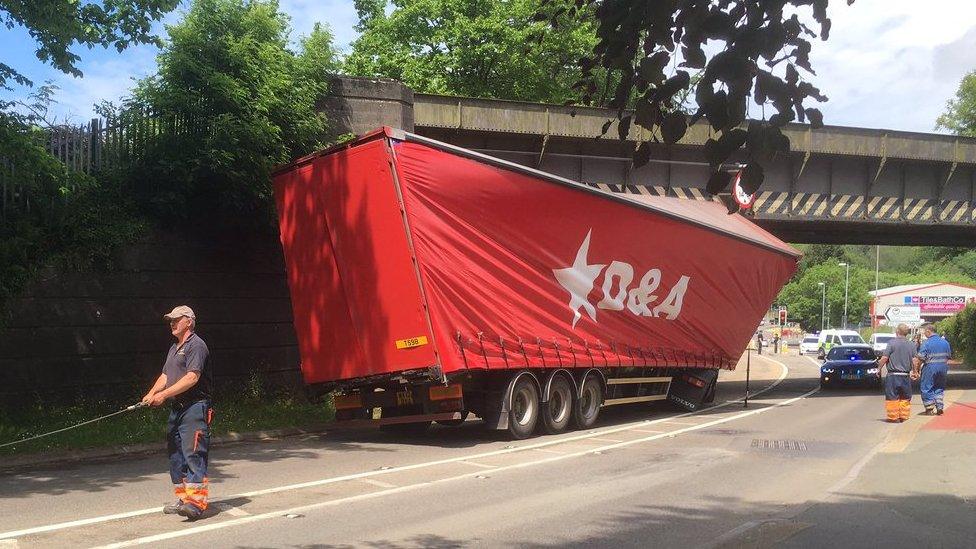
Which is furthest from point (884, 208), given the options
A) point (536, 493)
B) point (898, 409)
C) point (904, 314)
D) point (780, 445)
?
point (904, 314)

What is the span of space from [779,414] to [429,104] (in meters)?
10.4

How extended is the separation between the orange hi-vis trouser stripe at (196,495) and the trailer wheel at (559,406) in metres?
7.47

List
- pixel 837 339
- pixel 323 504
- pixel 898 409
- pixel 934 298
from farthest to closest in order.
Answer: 1. pixel 934 298
2. pixel 837 339
3. pixel 898 409
4. pixel 323 504

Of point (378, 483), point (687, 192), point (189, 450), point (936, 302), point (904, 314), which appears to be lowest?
point (378, 483)

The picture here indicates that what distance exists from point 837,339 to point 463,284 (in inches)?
1690

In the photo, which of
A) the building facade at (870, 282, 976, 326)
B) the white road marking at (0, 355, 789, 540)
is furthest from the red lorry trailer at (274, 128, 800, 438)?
the building facade at (870, 282, 976, 326)

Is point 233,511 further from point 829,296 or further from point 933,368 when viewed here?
point 829,296

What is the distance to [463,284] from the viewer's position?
40.1 feet

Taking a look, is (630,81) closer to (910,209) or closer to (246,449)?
(246,449)

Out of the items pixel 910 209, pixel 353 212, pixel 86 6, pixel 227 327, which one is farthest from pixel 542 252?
pixel 910 209

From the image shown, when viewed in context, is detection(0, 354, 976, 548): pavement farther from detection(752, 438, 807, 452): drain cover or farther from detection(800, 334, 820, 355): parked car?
detection(800, 334, 820, 355): parked car

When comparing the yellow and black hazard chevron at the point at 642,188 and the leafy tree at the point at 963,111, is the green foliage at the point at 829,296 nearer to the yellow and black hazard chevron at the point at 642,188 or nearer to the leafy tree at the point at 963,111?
the leafy tree at the point at 963,111

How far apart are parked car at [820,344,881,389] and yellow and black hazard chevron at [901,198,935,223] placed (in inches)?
175

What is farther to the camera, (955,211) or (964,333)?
(964,333)
